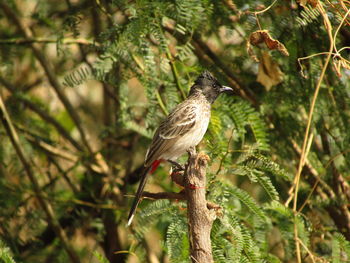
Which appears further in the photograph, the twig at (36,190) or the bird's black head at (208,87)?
the twig at (36,190)

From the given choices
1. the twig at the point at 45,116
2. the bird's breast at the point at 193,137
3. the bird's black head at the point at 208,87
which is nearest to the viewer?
the bird's breast at the point at 193,137

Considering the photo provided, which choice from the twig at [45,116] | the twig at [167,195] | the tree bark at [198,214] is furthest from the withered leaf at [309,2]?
the twig at [45,116]

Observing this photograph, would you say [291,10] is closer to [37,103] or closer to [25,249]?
[37,103]

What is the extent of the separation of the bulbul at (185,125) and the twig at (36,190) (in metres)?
1.16

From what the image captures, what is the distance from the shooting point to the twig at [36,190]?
14.8 feet

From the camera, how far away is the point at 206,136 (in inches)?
150

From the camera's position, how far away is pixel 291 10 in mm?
3854

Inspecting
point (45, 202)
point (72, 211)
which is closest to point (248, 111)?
point (45, 202)

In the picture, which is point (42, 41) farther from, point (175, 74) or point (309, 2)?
point (309, 2)

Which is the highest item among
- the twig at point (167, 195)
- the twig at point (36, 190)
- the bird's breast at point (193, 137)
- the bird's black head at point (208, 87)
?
the twig at point (167, 195)

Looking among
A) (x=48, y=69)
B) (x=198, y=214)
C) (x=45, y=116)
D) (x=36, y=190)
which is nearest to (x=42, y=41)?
(x=48, y=69)

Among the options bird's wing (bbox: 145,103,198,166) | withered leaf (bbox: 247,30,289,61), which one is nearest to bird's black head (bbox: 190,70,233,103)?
bird's wing (bbox: 145,103,198,166)

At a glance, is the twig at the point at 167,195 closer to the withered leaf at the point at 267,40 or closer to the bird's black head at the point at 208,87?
the withered leaf at the point at 267,40

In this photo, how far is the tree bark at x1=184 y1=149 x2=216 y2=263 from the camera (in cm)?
255
